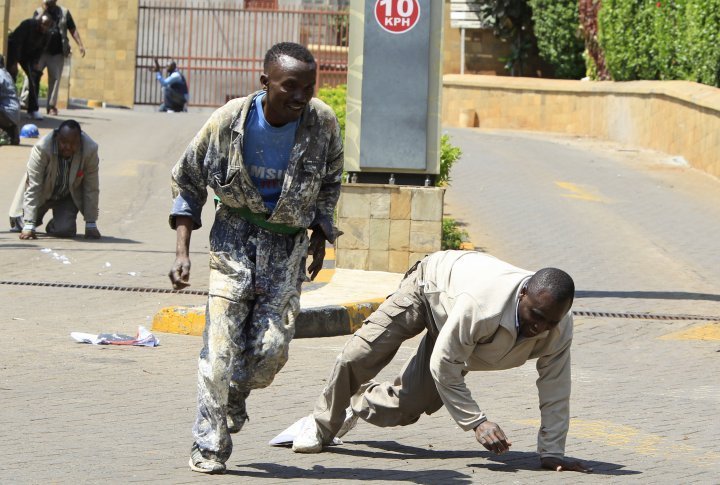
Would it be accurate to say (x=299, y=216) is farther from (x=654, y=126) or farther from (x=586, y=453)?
(x=654, y=126)

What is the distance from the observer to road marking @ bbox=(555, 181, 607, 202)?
16.8m

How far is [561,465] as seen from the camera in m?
5.62

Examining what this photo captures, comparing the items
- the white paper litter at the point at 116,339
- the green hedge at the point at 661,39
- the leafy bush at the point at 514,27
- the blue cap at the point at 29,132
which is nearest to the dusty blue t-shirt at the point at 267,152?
the white paper litter at the point at 116,339

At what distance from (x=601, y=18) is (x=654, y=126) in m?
3.93

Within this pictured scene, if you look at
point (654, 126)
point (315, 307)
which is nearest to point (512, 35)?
point (654, 126)

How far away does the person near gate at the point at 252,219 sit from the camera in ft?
17.4

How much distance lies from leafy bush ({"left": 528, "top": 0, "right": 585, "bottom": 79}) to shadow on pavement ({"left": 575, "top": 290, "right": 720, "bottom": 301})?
1664cm

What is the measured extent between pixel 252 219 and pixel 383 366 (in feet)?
2.99

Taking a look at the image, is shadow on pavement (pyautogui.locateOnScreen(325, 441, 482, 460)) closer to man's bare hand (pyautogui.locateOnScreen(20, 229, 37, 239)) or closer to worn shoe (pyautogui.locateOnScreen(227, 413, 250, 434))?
worn shoe (pyautogui.locateOnScreen(227, 413, 250, 434))

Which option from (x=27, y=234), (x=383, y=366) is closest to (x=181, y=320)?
(x=383, y=366)

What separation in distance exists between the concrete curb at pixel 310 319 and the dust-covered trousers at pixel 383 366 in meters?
2.90

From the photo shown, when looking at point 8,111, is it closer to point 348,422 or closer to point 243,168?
point 348,422

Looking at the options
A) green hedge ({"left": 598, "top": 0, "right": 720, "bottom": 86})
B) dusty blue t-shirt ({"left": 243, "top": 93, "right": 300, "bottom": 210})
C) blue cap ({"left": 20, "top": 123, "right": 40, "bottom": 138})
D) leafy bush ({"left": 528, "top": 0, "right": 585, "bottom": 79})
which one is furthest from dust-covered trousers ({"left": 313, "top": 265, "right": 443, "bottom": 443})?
leafy bush ({"left": 528, "top": 0, "right": 585, "bottom": 79})

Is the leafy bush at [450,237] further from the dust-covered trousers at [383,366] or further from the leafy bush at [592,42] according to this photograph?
the leafy bush at [592,42]
